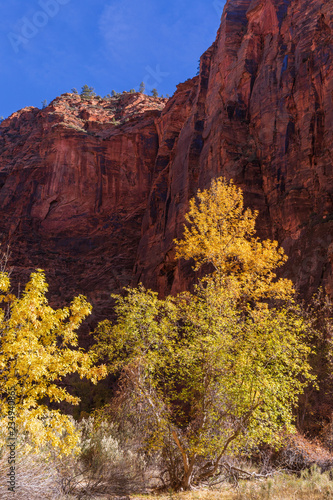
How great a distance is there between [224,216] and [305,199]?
11781mm

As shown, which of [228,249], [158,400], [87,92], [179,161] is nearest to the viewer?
[158,400]

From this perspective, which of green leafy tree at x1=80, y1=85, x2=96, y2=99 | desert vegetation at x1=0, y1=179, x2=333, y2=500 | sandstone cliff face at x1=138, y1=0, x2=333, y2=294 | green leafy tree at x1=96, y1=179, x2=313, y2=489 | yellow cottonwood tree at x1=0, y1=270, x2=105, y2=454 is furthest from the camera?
green leafy tree at x1=80, y1=85, x2=96, y2=99

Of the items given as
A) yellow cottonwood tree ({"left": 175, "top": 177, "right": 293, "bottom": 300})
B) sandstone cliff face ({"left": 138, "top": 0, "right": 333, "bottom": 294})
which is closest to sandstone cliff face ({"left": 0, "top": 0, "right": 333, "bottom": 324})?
sandstone cliff face ({"left": 138, "top": 0, "right": 333, "bottom": 294})

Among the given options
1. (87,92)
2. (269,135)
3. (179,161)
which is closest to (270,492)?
(269,135)

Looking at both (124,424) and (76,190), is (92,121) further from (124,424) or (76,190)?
(124,424)

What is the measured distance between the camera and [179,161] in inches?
1607

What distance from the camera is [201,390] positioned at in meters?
8.70

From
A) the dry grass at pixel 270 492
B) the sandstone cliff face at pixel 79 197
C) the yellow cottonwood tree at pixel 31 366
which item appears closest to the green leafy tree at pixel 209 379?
the dry grass at pixel 270 492

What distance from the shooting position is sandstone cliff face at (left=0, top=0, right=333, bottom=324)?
A: 2597 cm

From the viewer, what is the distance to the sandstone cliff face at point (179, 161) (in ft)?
85.2

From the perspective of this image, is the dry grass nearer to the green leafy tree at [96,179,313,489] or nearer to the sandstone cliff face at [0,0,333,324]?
the green leafy tree at [96,179,313,489]

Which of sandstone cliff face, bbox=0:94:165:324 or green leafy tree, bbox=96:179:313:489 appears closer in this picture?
green leafy tree, bbox=96:179:313:489

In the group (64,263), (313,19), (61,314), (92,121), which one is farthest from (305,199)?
(92,121)

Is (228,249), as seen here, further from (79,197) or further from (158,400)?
(79,197)
